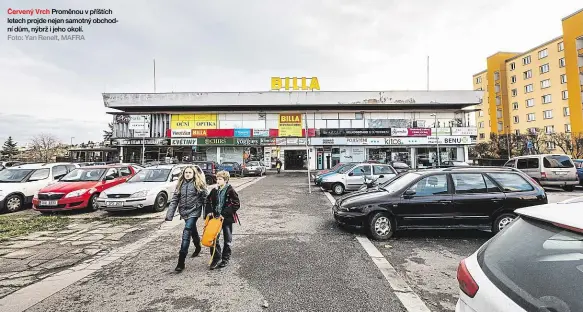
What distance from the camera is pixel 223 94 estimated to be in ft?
112

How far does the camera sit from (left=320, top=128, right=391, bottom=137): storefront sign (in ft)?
107

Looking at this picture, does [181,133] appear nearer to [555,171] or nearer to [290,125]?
[290,125]

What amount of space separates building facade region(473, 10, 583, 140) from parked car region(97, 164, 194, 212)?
37.4 metres

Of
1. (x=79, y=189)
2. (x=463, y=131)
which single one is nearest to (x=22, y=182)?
(x=79, y=189)

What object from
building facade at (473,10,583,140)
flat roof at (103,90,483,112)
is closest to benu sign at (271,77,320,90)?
flat roof at (103,90,483,112)

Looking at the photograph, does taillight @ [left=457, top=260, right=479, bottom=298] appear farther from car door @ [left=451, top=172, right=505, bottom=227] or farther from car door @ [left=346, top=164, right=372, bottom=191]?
car door @ [left=346, top=164, right=372, bottom=191]

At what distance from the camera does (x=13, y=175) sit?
32.8 ft

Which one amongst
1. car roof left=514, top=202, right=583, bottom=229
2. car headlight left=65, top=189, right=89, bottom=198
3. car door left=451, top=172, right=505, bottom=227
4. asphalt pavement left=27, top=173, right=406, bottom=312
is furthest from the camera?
car headlight left=65, top=189, right=89, bottom=198

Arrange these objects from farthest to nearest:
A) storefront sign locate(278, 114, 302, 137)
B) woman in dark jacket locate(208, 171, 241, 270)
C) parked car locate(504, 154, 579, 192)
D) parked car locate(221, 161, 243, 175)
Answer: storefront sign locate(278, 114, 302, 137)
parked car locate(221, 161, 243, 175)
parked car locate(504, 154, 579, 192)
woman in dark jacket locate(208, 171, 241, 270)

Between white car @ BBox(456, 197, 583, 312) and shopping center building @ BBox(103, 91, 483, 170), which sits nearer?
white car @ BBox(456, 197, 583, 312)

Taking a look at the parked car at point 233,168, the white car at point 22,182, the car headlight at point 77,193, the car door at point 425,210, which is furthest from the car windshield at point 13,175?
the parked car at point 233,168

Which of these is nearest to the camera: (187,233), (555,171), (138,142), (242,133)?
(187,233)

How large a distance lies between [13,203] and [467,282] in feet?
43.0

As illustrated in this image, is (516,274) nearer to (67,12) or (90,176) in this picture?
(90,176)
